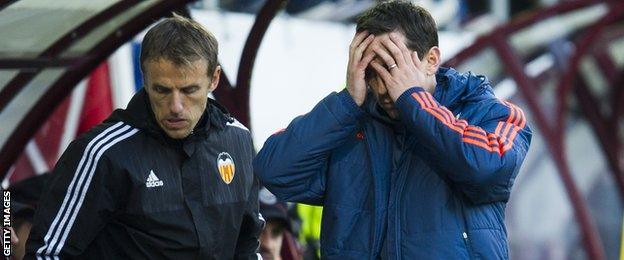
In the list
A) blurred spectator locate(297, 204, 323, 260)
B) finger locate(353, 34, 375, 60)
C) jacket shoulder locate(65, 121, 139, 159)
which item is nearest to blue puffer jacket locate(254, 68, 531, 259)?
finger locate(353, 34, 375, 60)

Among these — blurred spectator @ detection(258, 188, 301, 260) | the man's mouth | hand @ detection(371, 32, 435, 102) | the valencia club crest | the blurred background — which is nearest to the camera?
hand @ detection(371, 32, 435, 102)

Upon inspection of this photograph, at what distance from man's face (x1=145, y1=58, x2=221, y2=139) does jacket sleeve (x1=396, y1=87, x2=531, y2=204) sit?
0.62 metres

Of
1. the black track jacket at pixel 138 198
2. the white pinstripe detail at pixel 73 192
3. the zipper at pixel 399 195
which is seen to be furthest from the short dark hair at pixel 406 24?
the white pinstripe detail at pixel 73 192

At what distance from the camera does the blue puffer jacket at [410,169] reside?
415 centimetres

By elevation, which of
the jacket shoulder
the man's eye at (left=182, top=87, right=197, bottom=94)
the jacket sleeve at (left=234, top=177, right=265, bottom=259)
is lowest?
the jacket sleeve at (left=234, top=177, right=265, bottom=259)

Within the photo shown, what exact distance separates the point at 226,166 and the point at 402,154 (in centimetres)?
64

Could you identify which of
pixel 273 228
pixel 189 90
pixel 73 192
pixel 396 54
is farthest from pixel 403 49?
pixel 273 228

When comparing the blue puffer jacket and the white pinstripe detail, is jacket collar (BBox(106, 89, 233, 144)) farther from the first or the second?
the blue puffer jacket

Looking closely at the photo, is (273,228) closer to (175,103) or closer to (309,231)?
(309,231)

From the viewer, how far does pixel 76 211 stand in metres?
4.43

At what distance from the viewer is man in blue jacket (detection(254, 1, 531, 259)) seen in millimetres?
4156

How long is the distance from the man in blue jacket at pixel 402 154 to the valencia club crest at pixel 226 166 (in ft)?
1.13

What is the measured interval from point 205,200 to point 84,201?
13.6 inches

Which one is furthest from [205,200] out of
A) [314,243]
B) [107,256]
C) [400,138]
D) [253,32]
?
[314,243]
